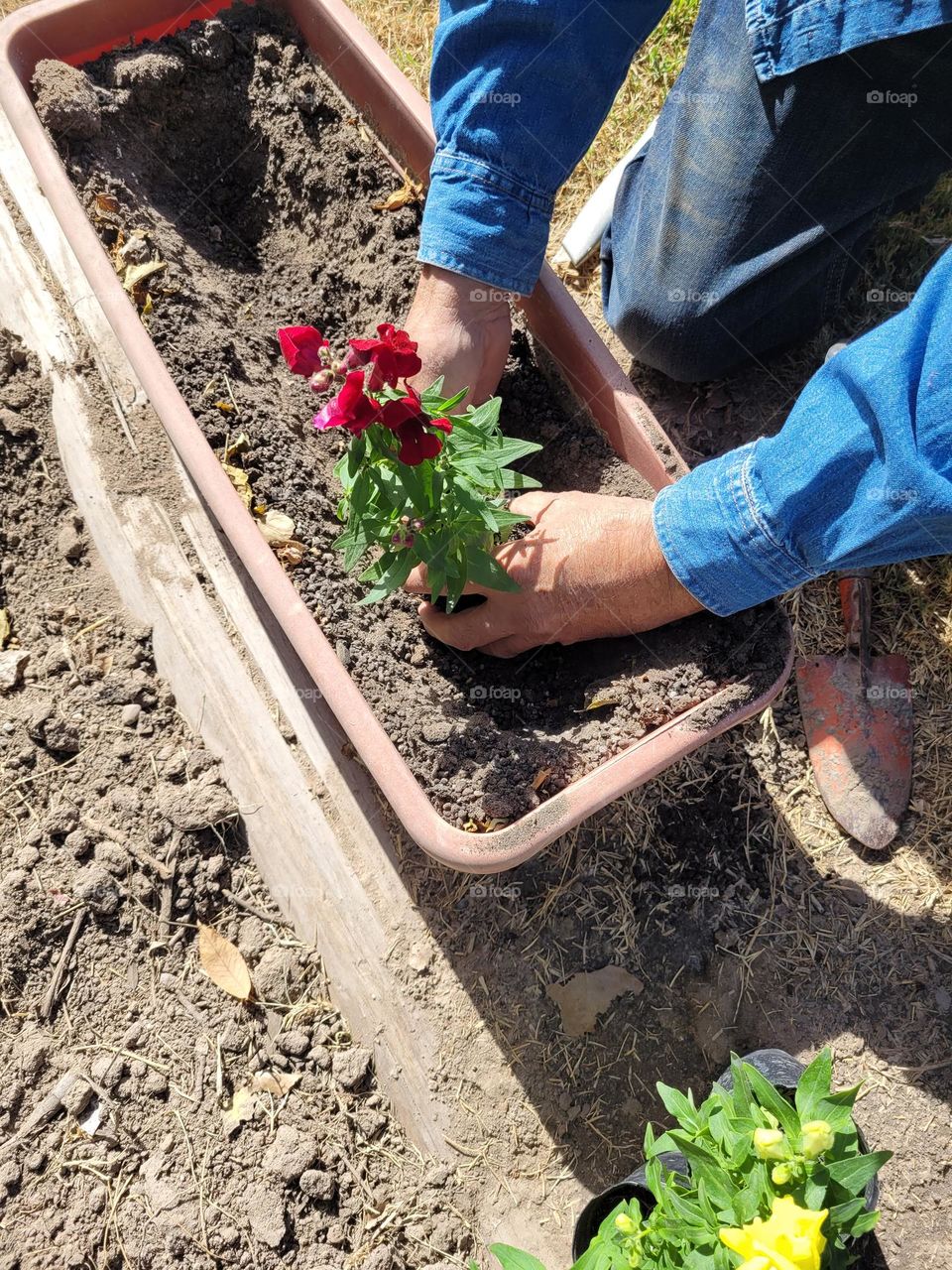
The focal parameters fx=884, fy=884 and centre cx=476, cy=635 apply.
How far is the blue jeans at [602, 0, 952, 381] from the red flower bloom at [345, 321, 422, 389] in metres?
1.31

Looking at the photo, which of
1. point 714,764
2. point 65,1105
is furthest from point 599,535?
point 65,1105

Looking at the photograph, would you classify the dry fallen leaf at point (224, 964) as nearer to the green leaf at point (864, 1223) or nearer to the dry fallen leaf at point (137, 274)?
the green leaf at point (864, 1223)

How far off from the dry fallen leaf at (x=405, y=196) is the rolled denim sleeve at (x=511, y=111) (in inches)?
10.3

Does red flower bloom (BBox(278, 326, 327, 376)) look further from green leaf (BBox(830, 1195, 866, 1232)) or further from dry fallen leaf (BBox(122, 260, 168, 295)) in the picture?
green leaf (BBox(830, 1195, 866, 1232))

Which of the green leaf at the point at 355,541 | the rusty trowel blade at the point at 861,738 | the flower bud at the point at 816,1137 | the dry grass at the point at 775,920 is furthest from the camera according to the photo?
the rusty trowel blade at the point at 861,738

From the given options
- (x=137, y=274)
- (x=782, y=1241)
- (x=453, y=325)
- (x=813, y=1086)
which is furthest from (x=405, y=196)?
(x=782, y=1241)

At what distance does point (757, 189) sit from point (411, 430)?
4.68ft

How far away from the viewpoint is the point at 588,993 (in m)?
2.08

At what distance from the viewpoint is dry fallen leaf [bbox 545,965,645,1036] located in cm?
206

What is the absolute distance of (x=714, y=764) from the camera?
227cm

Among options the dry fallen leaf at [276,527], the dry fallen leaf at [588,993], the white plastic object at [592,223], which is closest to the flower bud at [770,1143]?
the dry fallen leaf at [588,993]

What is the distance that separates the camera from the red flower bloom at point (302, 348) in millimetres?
1297

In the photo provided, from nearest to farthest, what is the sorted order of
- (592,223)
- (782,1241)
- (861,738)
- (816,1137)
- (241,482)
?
(782,1241) < (816,1137) < (241,482) < (861,738) < (592,223)

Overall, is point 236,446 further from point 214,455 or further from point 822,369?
point 822,369
